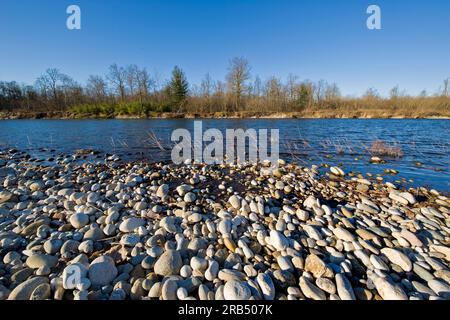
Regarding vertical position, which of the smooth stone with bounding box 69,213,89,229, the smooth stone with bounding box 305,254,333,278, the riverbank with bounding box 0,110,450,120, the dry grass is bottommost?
the smooth stone with bounding box 305,254,333,278

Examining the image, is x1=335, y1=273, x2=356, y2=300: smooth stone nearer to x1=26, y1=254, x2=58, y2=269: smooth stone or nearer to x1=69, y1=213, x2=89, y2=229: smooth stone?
x1=26, y1=254, x2=58, y2=269: smooth stone

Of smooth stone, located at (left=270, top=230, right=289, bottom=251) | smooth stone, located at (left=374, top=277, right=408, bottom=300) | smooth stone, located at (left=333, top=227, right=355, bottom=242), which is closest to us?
smooth stone, located at (left=374, top=277, right=408, bottom=300)

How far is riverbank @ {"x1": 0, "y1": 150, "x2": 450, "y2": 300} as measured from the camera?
175cm

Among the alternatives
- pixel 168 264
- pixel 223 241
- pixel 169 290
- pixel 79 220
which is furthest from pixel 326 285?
pixel 79 220

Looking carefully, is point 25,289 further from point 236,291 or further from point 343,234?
point 343,234

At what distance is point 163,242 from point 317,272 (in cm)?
189

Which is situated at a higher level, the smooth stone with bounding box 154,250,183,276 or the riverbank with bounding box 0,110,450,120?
the riverbank with bounding box 0,110,450,120

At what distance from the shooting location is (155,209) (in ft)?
10.3

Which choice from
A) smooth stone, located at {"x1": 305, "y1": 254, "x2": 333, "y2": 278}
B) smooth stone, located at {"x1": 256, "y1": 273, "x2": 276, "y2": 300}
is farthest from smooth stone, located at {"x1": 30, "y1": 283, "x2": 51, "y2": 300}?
smooth stone, located at {"x1": 305, "y1": 254, "x2": 333, "y2": 278}

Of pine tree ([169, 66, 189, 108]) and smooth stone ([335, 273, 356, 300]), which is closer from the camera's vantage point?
smooth stone ([335, 273, 356, 300])

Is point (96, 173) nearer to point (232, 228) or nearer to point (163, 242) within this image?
point (163, 242)

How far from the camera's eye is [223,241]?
2.45 metres

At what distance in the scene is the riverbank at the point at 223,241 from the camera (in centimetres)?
175
